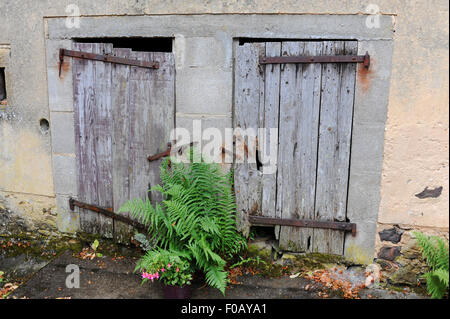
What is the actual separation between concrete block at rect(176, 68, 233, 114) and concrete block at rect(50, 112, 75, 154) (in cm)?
124

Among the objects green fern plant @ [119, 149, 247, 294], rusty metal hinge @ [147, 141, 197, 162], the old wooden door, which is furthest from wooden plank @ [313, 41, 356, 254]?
rusty metal hinge @ [147, 141, 197, 162]

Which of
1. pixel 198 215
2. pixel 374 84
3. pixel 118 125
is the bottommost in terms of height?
pixel 198 215

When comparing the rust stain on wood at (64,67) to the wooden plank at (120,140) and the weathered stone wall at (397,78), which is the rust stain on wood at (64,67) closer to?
the weathered stone wall at (397,78)

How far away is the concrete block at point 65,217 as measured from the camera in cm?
476

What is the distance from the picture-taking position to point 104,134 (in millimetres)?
4453

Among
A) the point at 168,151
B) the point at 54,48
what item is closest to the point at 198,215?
the point at 168,151

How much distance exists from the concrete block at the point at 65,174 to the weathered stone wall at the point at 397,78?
211 mm

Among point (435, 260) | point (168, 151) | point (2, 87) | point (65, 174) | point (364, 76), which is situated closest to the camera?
point (435, 260)

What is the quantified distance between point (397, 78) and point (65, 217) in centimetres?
372

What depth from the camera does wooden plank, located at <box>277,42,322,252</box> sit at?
392cm

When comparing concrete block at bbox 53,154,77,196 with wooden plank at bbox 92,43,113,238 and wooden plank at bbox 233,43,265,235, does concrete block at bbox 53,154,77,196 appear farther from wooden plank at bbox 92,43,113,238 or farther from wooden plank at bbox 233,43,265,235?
wooden plank at bbox 233,43,265,235

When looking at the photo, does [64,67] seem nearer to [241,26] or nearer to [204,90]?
[204,90]

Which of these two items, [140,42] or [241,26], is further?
[140,42]

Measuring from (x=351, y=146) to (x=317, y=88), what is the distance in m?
0.62
